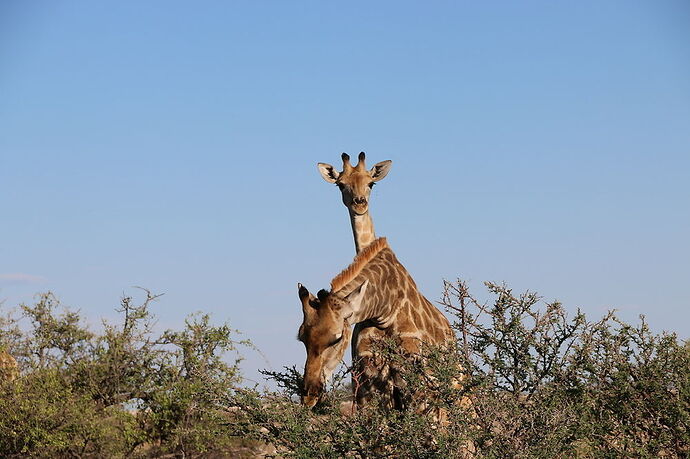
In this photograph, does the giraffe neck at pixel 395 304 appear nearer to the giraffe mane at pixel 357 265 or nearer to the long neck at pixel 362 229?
the giraffe mane at pixel 357 265

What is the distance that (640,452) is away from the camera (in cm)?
825

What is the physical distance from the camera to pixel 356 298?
33.1 ft

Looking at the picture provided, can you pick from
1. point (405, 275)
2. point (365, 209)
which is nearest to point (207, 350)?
point (365, 209)

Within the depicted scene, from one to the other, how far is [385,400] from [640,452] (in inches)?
117

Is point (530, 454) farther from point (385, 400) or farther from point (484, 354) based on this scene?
point (385, 400)

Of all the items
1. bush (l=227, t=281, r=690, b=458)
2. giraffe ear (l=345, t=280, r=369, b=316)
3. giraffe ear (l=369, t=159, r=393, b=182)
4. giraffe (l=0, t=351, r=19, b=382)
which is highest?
giraffe ear (l=369, t=159, r=393, b=182)

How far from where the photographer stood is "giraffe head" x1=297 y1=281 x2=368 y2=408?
8984mm

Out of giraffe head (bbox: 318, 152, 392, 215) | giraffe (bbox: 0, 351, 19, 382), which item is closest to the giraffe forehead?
giraffe head (bbox: 318, 152, 392, 215)

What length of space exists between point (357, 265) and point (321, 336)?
2.02 metres

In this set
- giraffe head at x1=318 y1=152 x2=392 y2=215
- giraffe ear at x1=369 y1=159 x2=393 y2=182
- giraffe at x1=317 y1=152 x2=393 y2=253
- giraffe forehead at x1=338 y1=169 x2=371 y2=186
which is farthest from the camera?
giraffe ear at x1=369 y1=159 x2=393 y2=182

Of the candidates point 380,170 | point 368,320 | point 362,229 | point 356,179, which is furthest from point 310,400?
point 380,170

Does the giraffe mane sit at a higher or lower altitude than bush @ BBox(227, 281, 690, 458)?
higher

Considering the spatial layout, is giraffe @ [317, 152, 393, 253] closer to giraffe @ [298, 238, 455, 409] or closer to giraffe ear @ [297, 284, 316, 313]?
giraffe @ [298, 238, 455, 409]

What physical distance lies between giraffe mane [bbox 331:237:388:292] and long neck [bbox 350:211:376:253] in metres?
2.88
